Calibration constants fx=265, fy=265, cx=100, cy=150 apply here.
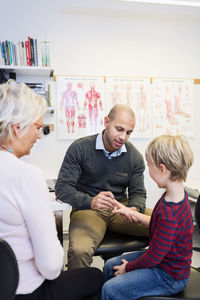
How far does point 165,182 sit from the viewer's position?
115 cm

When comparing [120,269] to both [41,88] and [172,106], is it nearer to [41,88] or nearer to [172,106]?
[41,88]

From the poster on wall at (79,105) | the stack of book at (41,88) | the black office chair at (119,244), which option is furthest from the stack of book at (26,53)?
the black office chair at (119,244)

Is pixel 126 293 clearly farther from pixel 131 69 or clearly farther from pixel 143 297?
pixel 131 69

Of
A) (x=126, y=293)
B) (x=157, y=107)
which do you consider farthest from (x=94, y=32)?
(x=126, y=293)

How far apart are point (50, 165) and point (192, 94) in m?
1.85

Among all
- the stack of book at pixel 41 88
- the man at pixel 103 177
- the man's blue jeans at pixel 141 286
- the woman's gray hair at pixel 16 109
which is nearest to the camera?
the woman's gray hair at pixel 16 109

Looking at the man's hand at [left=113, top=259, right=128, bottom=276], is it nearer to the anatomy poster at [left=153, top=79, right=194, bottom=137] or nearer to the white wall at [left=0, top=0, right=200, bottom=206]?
the white wall at [left=0, top=0, right=200, bottom=206]

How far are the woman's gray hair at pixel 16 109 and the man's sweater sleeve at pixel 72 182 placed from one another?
0.72 meters

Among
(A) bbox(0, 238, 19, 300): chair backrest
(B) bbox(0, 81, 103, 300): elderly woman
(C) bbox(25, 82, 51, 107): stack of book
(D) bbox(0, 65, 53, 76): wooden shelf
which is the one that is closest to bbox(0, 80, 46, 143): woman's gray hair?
(B) bbox(0, 81, 103, 300): elderly woman

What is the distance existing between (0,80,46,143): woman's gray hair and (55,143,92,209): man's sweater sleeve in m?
0.72

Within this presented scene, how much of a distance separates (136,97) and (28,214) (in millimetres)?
2435

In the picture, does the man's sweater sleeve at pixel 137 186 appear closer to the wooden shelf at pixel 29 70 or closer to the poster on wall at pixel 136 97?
the poster on wall at pixel 136 97

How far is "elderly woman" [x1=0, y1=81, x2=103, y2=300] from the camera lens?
31.9 inches

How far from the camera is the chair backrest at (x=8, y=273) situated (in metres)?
0.71
